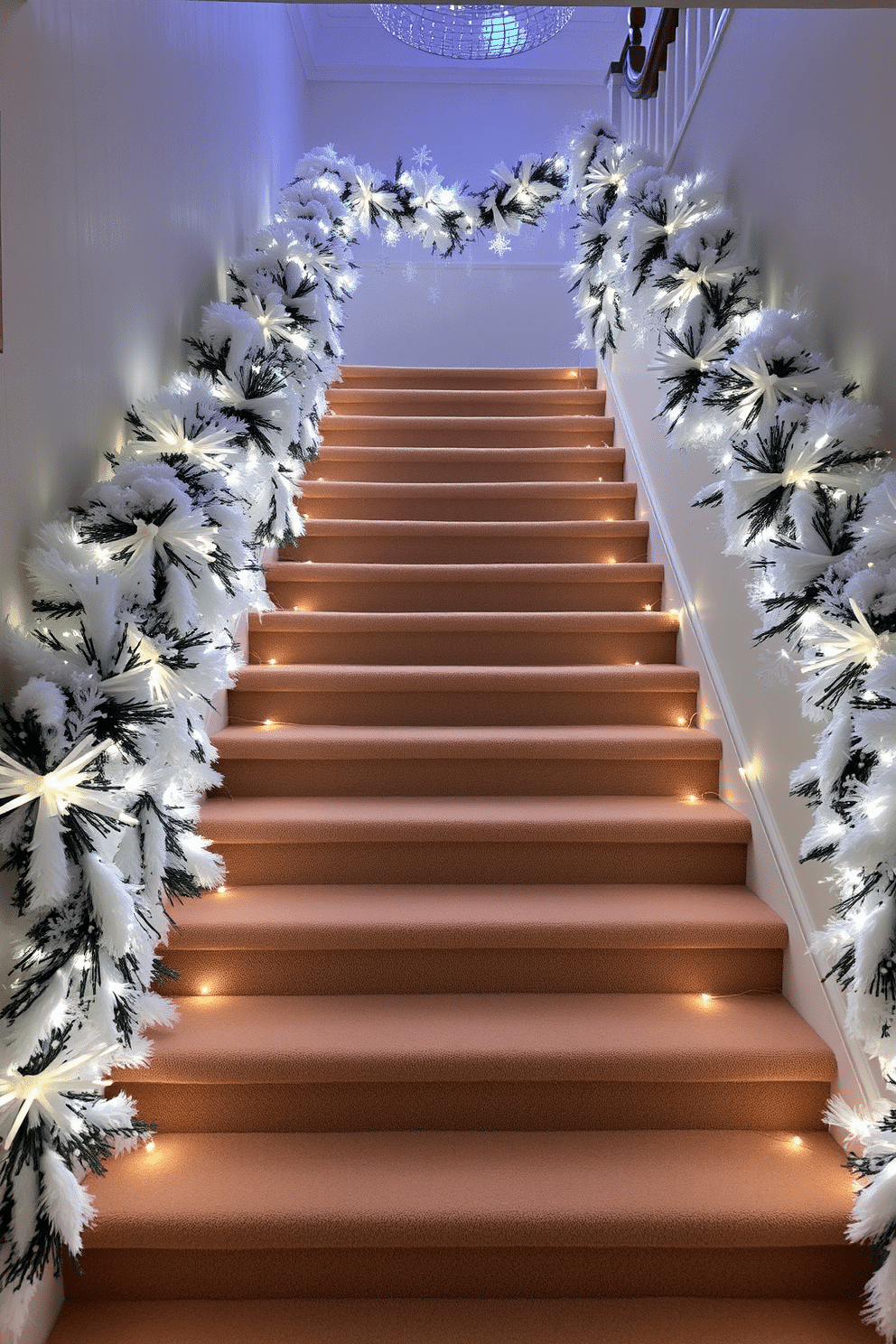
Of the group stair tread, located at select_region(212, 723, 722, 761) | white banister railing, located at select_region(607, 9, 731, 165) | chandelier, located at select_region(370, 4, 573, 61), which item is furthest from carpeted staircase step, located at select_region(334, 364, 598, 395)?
stair tread, located at select_region(212, 723, 722, 761)

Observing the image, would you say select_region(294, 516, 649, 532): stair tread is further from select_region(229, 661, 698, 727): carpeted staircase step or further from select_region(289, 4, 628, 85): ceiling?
select_region(289, 4, 628, 85): ceiling

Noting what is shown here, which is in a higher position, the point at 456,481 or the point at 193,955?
the point at 456,481

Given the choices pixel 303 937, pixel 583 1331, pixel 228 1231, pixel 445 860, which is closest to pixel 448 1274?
pixel 583 1331

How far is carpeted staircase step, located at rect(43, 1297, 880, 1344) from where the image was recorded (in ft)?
5.42

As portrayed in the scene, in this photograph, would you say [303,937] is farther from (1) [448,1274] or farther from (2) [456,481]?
(2) [456,481]

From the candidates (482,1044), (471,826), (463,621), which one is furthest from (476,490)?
(482,1044)

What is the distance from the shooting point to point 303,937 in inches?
85.8

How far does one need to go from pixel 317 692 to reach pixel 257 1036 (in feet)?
3.82

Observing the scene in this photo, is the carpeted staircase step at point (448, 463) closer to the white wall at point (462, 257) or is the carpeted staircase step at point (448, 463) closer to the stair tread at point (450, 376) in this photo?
the stair tread at point (450, 376)

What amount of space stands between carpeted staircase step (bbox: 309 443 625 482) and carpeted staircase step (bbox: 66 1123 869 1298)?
2798mm

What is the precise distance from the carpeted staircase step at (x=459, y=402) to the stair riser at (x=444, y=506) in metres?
0.87

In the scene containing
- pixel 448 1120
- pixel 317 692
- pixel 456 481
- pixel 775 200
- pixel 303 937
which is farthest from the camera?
pixel 456 481

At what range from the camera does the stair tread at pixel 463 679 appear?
2.92 meters

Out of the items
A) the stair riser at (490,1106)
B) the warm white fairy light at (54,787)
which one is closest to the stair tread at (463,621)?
the stair riser at (490,1106)
